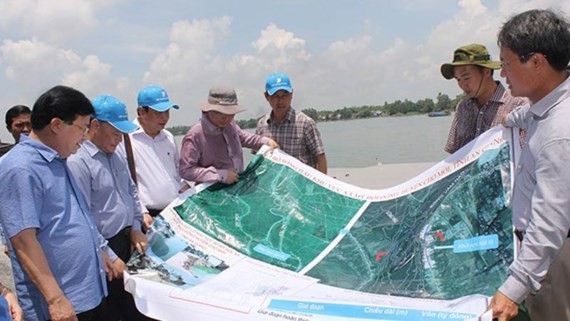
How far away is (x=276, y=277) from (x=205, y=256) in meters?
0.43

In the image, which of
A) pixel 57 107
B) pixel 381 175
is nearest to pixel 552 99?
pixel 57 107

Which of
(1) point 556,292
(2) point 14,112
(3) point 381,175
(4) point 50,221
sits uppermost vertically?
(2) point 14,112

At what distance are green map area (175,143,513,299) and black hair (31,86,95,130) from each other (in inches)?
41.1

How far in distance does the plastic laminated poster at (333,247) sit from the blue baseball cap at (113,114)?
0.63 m

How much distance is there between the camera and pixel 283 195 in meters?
2.74

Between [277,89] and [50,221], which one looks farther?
[277,89]

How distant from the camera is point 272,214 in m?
2.62

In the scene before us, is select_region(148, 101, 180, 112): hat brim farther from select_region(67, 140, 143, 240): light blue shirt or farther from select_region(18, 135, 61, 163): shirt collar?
select_region(18, 135, 61, 163): shirt collar

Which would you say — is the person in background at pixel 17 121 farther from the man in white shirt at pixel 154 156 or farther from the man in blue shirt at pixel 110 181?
the man in blue shirt at pixel 110 181

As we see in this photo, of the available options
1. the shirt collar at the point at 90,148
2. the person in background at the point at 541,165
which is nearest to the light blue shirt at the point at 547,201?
the person in background at the point at 541,165

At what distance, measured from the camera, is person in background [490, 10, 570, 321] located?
4.56ft

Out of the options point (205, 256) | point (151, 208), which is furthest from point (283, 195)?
point (151, 208)

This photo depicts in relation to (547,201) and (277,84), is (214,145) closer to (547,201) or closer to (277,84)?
(277,84)

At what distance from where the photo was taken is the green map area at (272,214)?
2.37 meters
